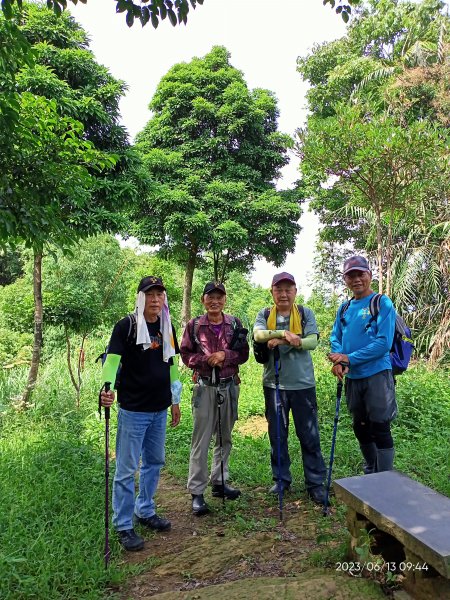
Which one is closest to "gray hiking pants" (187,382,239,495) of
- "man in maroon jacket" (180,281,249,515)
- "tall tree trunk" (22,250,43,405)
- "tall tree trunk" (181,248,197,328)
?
"man in maroon jacket" (180,281,249,515)

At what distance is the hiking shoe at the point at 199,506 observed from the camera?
11.9 feet

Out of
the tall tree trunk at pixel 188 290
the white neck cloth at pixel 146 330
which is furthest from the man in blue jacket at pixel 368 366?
the tall tree trunk at pixel 188 290

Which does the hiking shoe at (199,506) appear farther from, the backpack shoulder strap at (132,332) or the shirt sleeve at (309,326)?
the shirt sleeve at (309,326)

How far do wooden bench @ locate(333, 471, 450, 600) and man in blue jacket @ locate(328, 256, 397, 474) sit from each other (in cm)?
58

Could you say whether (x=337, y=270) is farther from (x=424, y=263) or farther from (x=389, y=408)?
(x=389, y=408)

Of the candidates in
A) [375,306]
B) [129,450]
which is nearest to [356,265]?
[375,306]

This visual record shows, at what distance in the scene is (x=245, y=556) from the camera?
115 inches

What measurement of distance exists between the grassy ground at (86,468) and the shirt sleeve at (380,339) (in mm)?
1208

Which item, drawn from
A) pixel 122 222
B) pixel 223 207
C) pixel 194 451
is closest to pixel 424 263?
pixel 223 207

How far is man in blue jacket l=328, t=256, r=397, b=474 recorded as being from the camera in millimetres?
3383

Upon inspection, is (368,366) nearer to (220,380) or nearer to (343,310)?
(343,310)

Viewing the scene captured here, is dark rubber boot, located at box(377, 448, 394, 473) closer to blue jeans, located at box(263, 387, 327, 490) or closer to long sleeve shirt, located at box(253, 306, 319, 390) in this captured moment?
blue jeans, located at box(263, 387, 327, 490)

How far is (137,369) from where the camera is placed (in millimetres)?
3248

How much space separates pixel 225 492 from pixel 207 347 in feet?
4.17
